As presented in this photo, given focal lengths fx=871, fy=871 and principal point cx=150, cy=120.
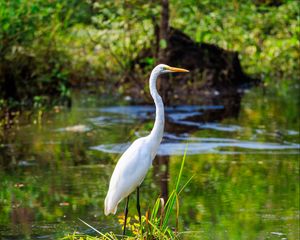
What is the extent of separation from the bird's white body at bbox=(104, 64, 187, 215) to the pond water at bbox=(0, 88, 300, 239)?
1.10 feet

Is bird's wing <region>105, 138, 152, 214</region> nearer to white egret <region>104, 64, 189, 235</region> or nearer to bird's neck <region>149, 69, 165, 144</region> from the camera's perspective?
white egret <region>104, 64, 189, 235</region>

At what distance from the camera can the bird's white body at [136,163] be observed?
6895 mm

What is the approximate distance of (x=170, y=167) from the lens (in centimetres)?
1096

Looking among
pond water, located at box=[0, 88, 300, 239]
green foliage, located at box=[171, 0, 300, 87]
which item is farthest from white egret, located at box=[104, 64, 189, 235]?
green foliage, located at box=[171, 0, 300, 87]

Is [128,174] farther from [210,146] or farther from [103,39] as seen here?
Result: [103,39]

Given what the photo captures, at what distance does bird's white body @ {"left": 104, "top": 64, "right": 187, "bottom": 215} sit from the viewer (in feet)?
22.6

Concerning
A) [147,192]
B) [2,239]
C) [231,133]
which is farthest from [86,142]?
[2,239]

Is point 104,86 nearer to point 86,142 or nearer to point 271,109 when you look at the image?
point 271,109

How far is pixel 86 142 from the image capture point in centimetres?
1287

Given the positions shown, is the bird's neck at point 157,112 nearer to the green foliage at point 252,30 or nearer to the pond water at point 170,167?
the pond water at point 170,167

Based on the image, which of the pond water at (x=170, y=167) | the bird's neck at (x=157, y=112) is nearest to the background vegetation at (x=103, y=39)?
the pond water at (x=170, y=167)

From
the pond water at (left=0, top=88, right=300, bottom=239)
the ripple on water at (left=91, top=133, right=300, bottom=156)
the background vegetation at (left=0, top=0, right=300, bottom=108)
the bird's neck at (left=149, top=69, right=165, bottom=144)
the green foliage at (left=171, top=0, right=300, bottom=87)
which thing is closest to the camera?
the bird's neck at (left=149, top=69, right=165, bottom=144)

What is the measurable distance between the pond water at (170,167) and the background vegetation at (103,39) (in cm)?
98

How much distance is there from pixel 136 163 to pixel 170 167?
158 inches
